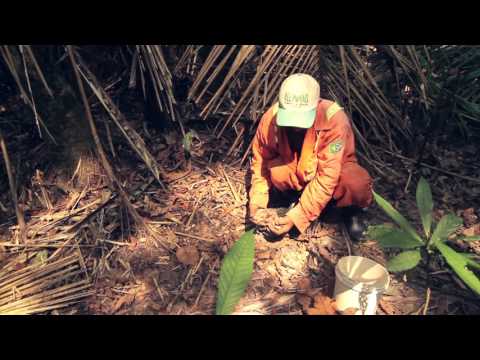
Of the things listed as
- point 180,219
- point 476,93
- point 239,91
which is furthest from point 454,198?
point 180,219

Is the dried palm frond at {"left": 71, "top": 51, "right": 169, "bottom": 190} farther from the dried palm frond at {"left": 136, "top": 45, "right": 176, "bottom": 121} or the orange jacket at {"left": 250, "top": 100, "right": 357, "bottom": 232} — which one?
the orange jacket at {"left": 250, "top": 100, "right": 357, "bottom": 232}

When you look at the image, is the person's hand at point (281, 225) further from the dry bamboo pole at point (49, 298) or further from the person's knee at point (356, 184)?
the dry bamboo pole at point (49, 298)

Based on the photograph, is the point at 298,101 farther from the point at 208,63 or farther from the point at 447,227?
the point at 447,227

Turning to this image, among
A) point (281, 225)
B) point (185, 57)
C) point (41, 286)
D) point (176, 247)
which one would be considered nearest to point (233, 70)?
point (185, 57)

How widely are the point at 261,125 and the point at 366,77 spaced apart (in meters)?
0.99

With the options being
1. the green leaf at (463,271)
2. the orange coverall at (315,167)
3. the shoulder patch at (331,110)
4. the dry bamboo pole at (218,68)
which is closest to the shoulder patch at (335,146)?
the orange coverall at (315,167)

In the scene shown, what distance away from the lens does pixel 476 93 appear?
288 centimetres

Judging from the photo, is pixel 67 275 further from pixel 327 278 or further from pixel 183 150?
pixel 327 278

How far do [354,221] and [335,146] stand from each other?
0.54m

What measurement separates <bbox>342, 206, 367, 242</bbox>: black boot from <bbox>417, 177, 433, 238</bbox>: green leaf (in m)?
0.49

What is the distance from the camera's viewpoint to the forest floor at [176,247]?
1.96m

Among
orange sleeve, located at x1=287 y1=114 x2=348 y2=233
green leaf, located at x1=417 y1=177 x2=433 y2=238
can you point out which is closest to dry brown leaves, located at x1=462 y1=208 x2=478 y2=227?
green leaf, located at x1=417 y1=177 x2=433 y2=238

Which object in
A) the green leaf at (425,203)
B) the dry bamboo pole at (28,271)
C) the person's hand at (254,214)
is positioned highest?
the green leaf at (425,203)

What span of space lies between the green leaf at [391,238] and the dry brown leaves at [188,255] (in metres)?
1.00
